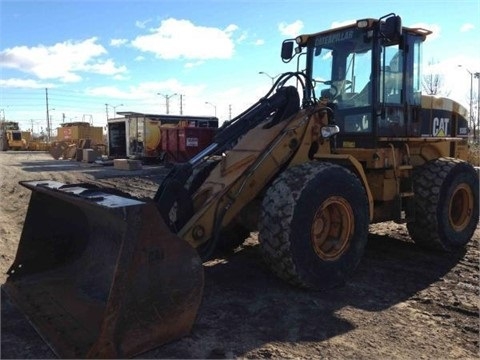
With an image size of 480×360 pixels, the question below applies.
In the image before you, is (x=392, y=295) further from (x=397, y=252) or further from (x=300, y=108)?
(x=300, y=108)

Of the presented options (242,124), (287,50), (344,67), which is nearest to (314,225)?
(242,124)

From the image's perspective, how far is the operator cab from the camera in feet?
19.7

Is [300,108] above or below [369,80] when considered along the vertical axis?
below

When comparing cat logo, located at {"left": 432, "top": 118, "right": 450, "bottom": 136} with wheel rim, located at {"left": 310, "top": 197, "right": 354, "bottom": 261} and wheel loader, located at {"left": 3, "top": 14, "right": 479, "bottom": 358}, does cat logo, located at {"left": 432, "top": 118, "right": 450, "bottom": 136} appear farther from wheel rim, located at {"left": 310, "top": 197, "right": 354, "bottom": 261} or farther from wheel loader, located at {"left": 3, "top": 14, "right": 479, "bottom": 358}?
wheel rim, located at {"left": 310, "top": 197, "right": 354, "bottom": 261}

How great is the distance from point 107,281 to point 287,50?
405 centimetres

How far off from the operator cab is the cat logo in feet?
1.66

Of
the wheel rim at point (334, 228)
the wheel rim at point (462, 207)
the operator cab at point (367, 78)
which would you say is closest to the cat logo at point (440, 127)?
the operator cab at point (367, 78)

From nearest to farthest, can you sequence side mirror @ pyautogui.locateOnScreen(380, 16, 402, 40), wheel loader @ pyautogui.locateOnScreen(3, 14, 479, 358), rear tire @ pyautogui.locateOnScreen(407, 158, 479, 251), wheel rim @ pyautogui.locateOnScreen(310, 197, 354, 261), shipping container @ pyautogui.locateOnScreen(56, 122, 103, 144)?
wheel loader @ pyautogui.locateOnScreen(3, 14, 479, 358) < wheel rim @ pyautogui.locateOnScreen(310, 197, 354, 261) < side mirror @ pyautogui.locateOnScreen(380, 16, 402, 40) < rear tire @ pyautogui.locateOnScreen(407, 158, 479, 251) < shipping container @ pyautogui.locateOnScreen(56, 122, 103, 144)

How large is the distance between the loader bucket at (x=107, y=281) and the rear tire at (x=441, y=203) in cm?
365

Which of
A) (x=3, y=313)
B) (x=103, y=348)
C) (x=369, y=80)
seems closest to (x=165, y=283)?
(x=103, y=348)

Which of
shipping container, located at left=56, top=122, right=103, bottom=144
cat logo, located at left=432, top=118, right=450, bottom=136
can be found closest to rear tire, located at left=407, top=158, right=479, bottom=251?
cat logo, located at left=432, top=118, right=450, bottom=136

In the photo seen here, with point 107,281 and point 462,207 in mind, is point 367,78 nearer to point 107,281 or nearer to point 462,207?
point 462,207

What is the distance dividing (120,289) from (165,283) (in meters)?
0.40

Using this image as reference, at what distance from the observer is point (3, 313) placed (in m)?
4.24
